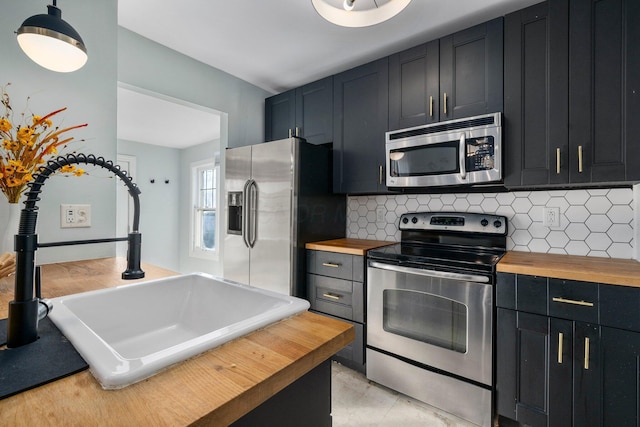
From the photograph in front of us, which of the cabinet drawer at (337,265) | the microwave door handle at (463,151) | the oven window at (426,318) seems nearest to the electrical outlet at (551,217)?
the microwave door handle at (463,151)

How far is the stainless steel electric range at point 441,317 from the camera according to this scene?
63.6 inches

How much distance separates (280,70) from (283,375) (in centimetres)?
278

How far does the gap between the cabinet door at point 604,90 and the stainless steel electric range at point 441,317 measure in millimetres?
652

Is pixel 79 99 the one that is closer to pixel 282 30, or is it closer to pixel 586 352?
pixel 282 30

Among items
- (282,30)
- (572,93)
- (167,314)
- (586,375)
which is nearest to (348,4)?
(282,30)

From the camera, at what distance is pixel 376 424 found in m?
1.67

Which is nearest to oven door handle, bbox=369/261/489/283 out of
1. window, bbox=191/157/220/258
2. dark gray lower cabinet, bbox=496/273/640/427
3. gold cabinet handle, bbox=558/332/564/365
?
dark gray lower cabinet, bbox=496/273/640/427

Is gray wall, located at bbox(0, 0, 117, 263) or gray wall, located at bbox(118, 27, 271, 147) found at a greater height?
gray wall, located at bbox(118, 27, 271, 147)

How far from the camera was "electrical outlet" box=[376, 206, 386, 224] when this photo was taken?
267 cm

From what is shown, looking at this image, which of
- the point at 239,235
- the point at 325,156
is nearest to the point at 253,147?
the point at 325,156

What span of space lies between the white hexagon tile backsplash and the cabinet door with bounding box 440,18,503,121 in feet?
2.19

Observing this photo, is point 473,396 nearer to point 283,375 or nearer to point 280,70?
point 283,375

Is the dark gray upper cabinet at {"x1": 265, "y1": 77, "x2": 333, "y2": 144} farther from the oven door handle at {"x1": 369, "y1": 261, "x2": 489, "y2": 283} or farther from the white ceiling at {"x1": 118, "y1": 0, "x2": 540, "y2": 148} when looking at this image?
the oven door handle at {"x1": 369, "y1": 261, "x2": 489, "y2": 283}

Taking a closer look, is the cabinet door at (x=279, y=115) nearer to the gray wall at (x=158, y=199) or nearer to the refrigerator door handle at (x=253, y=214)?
the refrigerator door handle at (x=253, y=214)
